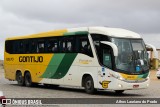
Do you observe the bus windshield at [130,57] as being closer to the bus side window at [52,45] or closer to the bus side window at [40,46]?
the bus side window at [52,45]

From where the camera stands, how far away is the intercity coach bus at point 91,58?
70.2 ft

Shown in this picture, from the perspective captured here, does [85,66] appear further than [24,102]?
Yes

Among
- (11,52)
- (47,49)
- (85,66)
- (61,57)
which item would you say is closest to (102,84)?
(85,66)

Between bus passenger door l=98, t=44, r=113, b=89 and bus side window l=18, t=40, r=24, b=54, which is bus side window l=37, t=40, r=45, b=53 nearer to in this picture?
bus side window l=18, t=40, r=24, b=54

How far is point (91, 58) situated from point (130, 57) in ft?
6.63

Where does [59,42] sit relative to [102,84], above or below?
above

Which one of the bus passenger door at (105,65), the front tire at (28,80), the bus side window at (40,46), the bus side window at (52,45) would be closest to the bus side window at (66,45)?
the bus side window at (52,45)

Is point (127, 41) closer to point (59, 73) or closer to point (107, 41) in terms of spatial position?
point (107, 41)

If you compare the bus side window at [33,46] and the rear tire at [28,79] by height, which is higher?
the bus side window at [33,46]

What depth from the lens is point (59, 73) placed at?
25.5 metres

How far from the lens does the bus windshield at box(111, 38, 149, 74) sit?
2141 cm

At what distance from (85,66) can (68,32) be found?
256 cm

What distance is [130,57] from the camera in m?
21.6

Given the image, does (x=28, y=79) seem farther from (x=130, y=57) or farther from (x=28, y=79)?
(x=130, y=57)
